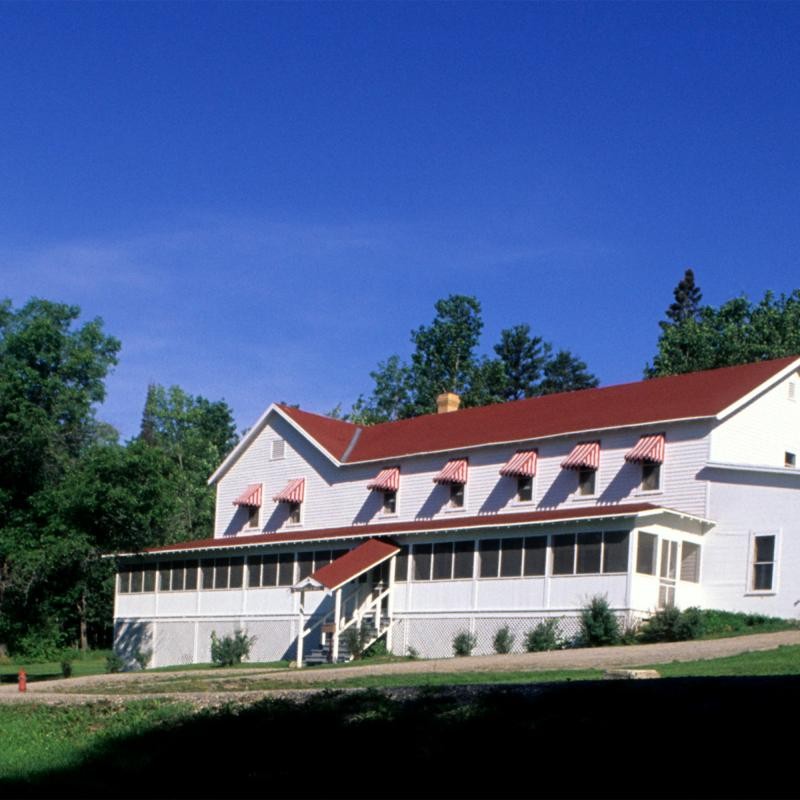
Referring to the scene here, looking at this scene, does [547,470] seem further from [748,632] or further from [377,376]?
[377,376]

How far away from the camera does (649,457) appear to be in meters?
39.2

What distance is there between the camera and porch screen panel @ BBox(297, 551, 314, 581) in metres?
44.7

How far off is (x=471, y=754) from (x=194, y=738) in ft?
16.5

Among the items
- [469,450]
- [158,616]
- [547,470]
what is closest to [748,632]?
[547,470]

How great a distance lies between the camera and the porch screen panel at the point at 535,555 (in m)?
38.0

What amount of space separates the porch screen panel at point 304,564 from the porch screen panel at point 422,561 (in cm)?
463

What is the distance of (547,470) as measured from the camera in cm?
4250

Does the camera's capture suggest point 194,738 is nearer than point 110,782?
No

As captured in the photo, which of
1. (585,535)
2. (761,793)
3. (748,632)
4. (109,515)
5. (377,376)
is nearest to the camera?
(761,793)

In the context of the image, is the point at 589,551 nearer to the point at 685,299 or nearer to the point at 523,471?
the point at 523,471

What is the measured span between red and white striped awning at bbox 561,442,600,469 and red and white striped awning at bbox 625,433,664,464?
4.68 ft

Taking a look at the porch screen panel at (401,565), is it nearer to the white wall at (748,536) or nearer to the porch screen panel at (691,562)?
the porch screen panel at (691,562)

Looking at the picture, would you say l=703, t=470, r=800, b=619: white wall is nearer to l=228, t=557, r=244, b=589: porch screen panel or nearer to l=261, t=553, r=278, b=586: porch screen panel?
l=261, t=553, r=278, b=586: porch screen panel

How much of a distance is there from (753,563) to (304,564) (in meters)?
15.5
